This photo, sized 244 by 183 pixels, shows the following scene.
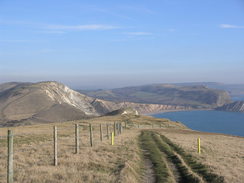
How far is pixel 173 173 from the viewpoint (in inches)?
581

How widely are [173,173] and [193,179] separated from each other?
5.09 ft

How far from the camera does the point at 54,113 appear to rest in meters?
158

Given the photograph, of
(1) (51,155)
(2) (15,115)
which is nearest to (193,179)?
(1) (51,155)

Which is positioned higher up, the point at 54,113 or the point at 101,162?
the point at 101,162

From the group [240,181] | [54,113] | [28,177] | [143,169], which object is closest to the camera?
[28,177]

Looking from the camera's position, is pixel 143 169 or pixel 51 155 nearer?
pixel 143 169

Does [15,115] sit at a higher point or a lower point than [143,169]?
lower

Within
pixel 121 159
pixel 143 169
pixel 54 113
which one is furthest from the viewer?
pixel 54 113

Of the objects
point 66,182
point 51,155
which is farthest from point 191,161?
point 66,182

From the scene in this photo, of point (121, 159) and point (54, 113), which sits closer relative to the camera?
point (121, 159)

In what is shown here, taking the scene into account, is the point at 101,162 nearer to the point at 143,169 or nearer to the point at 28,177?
the point at 143,169

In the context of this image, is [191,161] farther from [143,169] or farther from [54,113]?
[54,113]

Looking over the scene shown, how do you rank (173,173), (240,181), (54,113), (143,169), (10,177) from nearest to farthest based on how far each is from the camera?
(10,177) → (240,181) → (173,173) → (143,169) → (54,113)

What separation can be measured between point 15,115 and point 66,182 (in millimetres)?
160407
